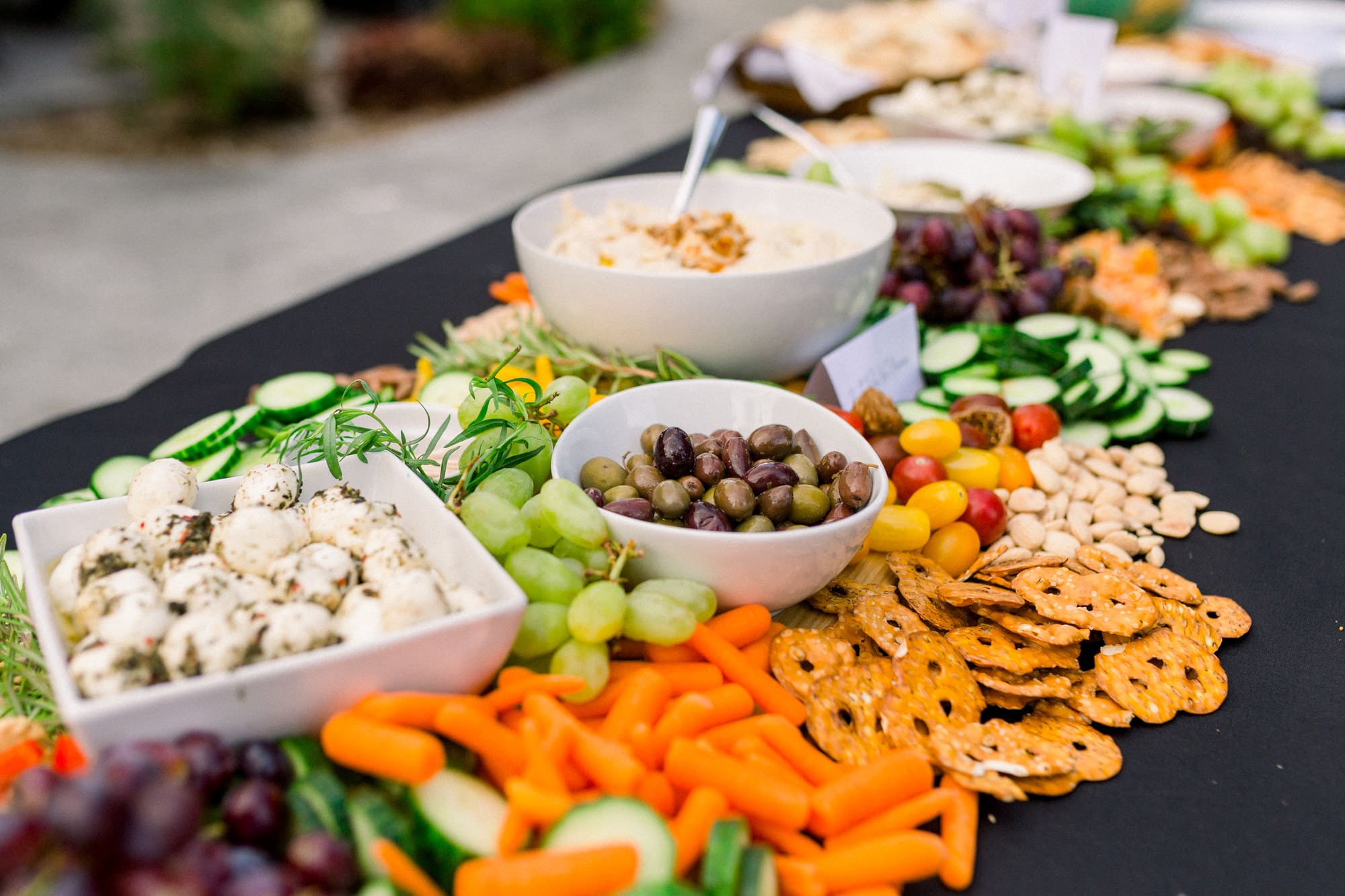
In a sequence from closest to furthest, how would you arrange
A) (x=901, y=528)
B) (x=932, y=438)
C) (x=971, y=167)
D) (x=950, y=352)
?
(x=901, y=528), (x=932, y=438), (x=950, y=352), (x=971, y=167)

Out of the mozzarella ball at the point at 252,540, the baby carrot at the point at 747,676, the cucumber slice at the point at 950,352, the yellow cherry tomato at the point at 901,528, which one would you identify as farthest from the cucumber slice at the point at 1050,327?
the mozzarella ball at the point at 252,540

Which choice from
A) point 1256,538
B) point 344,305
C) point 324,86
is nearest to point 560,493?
point 1256,538

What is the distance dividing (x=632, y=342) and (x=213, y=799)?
88 centimetres

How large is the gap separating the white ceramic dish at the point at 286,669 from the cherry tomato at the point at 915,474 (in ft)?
2.15

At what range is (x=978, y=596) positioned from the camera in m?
1.07

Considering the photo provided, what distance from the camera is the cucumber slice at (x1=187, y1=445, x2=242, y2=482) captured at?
1.23 metres

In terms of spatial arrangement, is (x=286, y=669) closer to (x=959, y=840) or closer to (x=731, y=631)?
(x=731, y=631)

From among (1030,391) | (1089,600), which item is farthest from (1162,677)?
(1030,391)

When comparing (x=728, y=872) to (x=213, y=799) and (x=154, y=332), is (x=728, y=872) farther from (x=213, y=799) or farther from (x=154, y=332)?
(x=154, y=332)

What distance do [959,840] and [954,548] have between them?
46cm

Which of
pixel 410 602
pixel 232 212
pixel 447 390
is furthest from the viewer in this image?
pixel 232 212

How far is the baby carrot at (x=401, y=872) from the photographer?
26.9 inches

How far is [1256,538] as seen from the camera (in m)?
1.31

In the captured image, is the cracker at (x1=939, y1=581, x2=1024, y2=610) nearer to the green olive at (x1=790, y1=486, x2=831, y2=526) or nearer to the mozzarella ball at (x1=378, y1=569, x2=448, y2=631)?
the green olive at (x1=790, y1=486, x2=831, y2=526)
